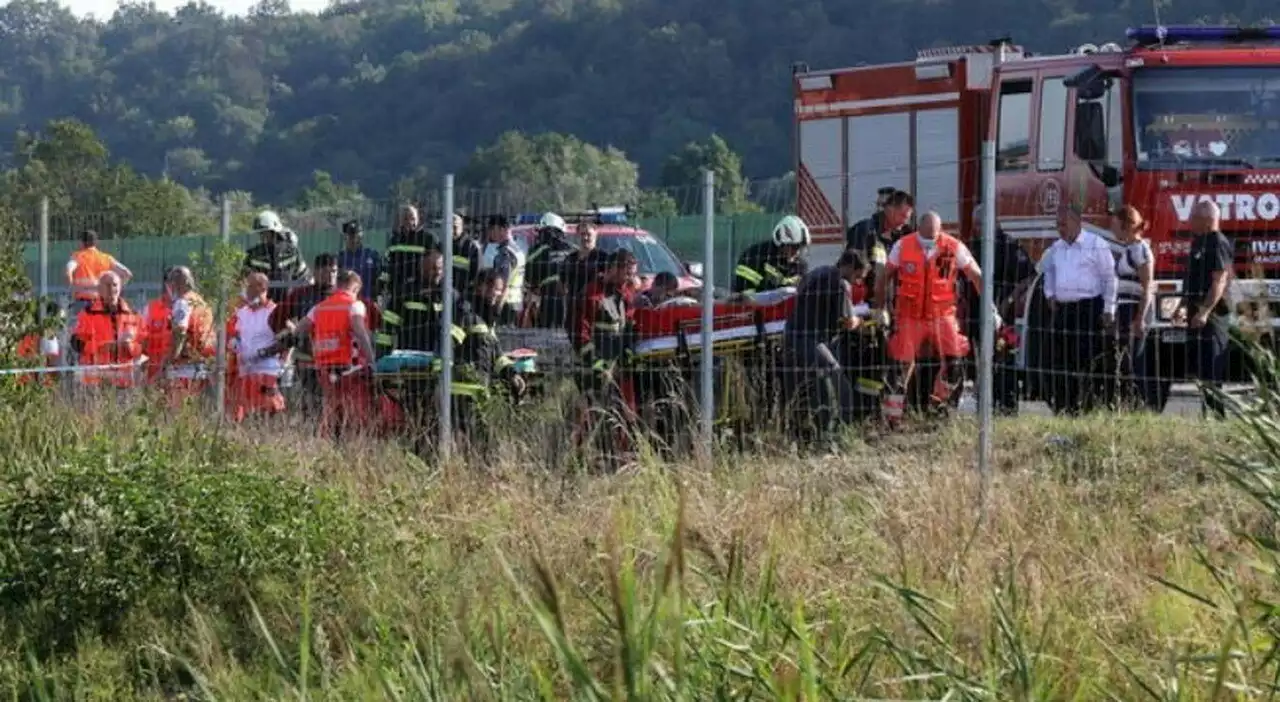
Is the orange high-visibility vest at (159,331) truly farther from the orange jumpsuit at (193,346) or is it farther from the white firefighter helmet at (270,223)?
the white firefighter helmet at (270,223)

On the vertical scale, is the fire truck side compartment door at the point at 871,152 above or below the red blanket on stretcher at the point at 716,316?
above

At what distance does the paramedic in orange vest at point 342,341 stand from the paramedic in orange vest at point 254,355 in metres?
0.12

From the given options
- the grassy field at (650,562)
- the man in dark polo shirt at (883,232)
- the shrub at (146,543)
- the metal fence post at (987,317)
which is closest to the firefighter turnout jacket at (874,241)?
the man in dark polo shirt at (883,232)

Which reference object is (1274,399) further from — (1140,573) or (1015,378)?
(1015,378)

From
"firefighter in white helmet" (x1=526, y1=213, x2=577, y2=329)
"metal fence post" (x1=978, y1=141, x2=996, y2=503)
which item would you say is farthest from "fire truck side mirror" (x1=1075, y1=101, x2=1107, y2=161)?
"metal fence post" (x1=978, y1=141, x2=996, y2=503)

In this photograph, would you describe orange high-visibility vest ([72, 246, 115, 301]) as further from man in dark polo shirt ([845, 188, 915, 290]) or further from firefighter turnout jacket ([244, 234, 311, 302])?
man in dark polo shirt ([845, 188, 915, 290])

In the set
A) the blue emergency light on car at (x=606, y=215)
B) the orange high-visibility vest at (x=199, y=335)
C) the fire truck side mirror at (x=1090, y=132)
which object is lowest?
the orange high-visibility vest at (x=199, y=335)

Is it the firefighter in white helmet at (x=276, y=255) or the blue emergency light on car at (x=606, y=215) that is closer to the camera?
the firefighter in white helmet at (x=276, y=255)

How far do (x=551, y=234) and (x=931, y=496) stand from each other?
331 inches

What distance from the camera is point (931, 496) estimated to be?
944 centimetres

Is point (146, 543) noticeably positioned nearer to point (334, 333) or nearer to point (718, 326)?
point (718, 326)

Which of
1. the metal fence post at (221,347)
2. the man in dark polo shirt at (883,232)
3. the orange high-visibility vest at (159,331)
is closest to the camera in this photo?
the metal fence post at (221,347)

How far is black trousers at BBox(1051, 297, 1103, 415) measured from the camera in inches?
472

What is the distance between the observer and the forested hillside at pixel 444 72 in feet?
250
